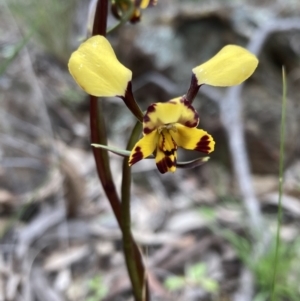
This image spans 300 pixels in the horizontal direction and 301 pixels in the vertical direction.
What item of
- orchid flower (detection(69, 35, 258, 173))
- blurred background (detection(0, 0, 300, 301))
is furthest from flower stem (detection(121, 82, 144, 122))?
blurred background (detection(0, 0, 300, 301))

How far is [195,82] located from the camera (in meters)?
0.55

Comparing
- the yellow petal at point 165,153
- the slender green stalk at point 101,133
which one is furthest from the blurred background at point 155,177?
the yellow petal at point 165,153

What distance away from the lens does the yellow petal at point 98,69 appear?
1.55 ft

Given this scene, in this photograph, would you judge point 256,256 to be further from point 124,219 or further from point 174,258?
point 124,219

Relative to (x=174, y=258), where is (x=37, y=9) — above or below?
above

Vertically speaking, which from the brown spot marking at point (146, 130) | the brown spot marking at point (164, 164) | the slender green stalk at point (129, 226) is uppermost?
the brown spot marking at point (146, 130)

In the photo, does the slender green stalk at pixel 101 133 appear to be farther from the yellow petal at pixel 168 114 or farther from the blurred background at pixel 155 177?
the blurred background at pixel 155 177

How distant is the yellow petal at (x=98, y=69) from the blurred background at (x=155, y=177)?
17.2 inches

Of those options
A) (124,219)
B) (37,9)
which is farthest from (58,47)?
(124,219)

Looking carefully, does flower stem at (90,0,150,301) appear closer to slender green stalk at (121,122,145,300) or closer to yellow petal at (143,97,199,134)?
slender green stalk at (121,122,145,300)

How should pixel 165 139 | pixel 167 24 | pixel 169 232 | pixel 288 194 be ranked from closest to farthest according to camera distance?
pixel 165 139 → pixel 169 232 → pixel 288 194 → pixel 167 24

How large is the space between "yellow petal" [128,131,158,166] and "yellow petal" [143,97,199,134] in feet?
0.04

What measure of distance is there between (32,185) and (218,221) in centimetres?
71

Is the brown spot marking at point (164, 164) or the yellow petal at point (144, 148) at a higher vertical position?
the yellow petal at point (144, 148)
